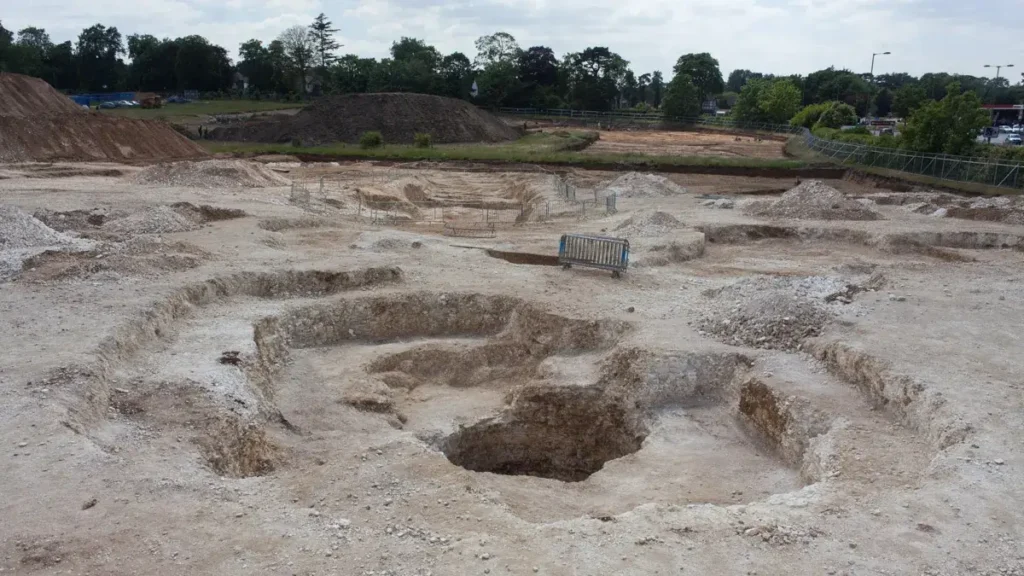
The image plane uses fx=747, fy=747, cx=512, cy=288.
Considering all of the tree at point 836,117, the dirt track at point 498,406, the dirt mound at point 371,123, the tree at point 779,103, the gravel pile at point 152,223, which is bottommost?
the dirt track at point 498,406

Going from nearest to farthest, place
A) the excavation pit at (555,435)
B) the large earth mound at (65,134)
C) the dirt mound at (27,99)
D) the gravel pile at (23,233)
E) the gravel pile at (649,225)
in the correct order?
the excavation pit at (555,435) → the gravel pile at (23,233) → the gravel pile at (649,225) → the large earth mound at (65,134) → the dirt mound at (27,99)

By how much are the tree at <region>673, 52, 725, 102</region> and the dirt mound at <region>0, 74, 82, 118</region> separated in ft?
265

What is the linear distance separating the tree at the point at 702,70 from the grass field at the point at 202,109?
54.4 metres

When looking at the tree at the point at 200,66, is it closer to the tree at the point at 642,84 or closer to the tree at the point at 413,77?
the tree at the point at 413,77

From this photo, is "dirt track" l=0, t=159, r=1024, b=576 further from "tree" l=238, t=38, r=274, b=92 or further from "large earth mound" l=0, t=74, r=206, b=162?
"tree" l=238, t=38, r=274, b=92

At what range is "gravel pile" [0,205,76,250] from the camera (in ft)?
59.5

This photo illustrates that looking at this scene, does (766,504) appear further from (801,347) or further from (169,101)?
(169,101)

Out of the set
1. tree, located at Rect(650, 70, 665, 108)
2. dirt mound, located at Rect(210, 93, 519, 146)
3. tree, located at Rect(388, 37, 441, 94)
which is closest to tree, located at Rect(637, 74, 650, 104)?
tree, located at Rect(650, 70, 665, 108)

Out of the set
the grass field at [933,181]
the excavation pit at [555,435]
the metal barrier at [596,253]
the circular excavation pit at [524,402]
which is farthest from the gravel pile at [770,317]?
the grass field at [933,181]

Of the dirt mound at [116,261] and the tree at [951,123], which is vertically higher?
the tree at [951,123]

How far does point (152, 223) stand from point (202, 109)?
6142cm

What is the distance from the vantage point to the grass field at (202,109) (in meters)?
67.9

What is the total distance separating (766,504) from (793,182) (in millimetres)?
36668

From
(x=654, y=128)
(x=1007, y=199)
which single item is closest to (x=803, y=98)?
(x=654, y=128)
